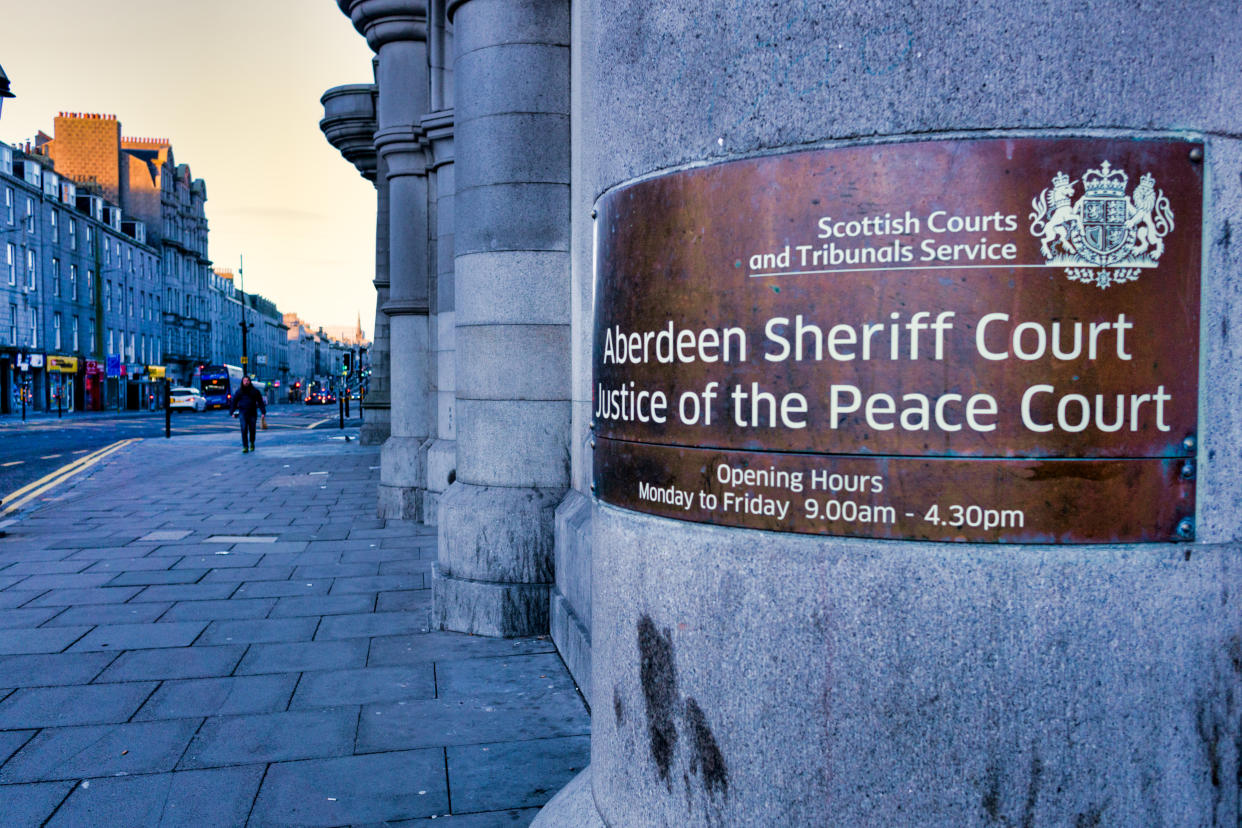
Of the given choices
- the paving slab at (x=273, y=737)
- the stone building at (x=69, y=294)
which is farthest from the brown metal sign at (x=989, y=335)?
the stone building at (x=69, y=294)

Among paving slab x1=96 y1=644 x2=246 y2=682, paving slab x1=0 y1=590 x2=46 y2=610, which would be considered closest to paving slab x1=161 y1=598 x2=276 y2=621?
paving slab x1=96 y1=644 x2=246 y2=682

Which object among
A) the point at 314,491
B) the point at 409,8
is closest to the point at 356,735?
the point at 409,8

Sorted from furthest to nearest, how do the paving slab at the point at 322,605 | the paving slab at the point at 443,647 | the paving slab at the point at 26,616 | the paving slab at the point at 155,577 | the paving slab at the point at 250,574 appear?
the paving slab at the point at 250,574 → the paving slab at the point at 155,577 → the paving slab at the point at 322,605 → the paving slab at the point at 26,616 → the paving slab at the point at 443,647

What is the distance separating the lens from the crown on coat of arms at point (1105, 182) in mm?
1872

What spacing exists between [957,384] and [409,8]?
35.4 feet

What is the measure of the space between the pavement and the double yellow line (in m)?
3.91

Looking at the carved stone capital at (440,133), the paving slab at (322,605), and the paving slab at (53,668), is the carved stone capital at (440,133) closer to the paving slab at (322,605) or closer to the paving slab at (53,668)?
the paving slab at (322,605)

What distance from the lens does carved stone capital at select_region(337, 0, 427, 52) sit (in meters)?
11.2

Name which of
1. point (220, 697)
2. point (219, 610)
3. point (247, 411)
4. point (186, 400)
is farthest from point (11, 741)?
point (186, 400)

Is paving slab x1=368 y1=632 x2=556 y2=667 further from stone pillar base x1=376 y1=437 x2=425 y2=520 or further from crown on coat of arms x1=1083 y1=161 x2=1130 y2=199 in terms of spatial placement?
stone pillar base x1=376 y1=437 x2=425 y2=520

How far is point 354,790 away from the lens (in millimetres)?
3779

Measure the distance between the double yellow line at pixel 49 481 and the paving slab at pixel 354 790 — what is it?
9513 mm

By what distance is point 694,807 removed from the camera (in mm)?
2197

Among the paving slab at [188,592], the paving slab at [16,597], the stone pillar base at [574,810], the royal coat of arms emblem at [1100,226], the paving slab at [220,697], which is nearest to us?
the royal coat of arms emblem at [1100,226]
